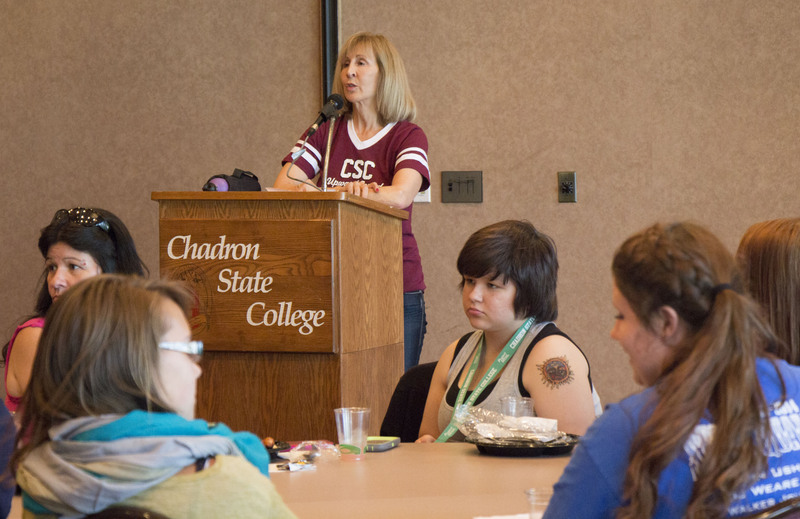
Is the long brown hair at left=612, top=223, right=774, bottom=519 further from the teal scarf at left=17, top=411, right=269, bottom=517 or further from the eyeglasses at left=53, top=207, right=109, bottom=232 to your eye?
the eyeglasses at left=53, top=207, right=109, bottom=232

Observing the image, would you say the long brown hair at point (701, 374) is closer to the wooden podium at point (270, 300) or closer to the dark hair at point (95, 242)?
the wooden podium at point (270, 300)

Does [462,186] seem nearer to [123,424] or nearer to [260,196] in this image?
[260,196]

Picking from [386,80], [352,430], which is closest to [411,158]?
[386,80]

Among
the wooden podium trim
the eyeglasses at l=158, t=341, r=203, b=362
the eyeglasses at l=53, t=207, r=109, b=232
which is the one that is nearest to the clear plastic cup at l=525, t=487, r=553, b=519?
the eyeglasses at l=158, t=341, r=203, b=362

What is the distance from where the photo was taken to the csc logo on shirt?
3123mm

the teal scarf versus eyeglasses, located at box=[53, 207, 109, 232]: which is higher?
eyeglasses, located at box=[53, 207, 109, 232]

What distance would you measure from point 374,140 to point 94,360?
2.16 meters

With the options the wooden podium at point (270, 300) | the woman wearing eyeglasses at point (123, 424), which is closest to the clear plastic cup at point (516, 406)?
the wooden podium at point (270, 300)

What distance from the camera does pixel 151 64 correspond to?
14.4 feet

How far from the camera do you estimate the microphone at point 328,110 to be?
278cm

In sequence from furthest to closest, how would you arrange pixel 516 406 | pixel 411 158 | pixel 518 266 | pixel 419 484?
pixel 411 158 → pixel 518 266 → pixel 516 406 → pixel 419 484

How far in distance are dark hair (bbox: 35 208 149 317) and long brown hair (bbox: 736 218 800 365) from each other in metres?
1.68

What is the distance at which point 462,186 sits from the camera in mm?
4254

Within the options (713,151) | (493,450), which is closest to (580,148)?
(713,151)
